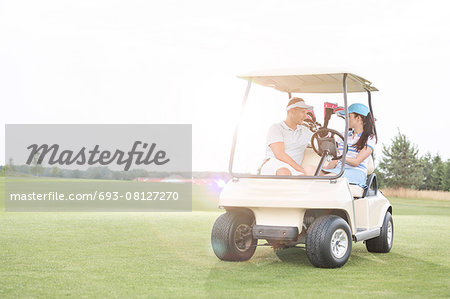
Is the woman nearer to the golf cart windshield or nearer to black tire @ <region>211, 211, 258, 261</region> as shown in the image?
the golf cart windshield

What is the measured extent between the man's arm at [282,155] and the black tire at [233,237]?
2.56 feet

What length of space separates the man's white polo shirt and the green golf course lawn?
1255mm

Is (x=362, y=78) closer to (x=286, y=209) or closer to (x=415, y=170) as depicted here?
(x=286, y=209)

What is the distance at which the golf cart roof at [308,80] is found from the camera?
730 centimetres

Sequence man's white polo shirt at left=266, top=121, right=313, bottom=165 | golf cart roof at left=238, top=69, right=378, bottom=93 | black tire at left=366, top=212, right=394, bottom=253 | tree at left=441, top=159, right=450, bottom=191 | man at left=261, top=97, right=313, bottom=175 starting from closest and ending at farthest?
golf cart roof at left=238, top=69, right=378, bottom=93, man at left=261, top=97, right=313, bottom=175, man's white polo shirt at left=266, top=121, right=313, bottom=165, black tire at left=366, top=212, right=394, bottom=253, tree at left=441, top=159, right=450, bottom=191

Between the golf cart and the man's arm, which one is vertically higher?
the man's arm

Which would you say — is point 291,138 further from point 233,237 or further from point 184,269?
point 184,269

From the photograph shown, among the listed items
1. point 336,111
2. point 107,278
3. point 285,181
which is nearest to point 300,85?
point 336,111

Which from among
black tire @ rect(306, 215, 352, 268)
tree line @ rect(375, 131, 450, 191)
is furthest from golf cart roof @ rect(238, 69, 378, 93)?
tree line @ rect(375, 131, 450, 191)

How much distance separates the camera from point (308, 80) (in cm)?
850

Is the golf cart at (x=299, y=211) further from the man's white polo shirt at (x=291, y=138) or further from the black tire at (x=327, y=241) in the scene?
the man's white polo shirt at (x=291, y=138)

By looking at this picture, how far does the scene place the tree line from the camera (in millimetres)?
54844

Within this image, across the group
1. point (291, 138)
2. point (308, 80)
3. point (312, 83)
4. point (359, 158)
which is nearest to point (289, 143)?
point (291, 138)

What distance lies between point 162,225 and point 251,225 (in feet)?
15.5
